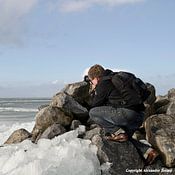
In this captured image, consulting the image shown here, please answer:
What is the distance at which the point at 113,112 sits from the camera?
7551mm

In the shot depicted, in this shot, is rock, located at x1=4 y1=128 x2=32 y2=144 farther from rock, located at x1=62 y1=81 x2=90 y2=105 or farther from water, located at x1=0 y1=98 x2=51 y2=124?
water, located at x1=0 y1=98 x2=51 y2=124

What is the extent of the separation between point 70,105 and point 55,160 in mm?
3415

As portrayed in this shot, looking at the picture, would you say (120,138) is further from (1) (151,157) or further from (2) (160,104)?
(2) (160,104)

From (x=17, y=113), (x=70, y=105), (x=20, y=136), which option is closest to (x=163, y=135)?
(x=70, y=105)

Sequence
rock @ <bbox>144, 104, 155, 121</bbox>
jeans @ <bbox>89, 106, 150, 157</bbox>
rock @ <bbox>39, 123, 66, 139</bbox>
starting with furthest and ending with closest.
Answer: rock @ <bbox>144, 104, 155, 121</bbox>
rock @ <bbox>39, 123, 66, 139</bbox>
jeans @ <bbox>89, 106, 150, 157</bbox>

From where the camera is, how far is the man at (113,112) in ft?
24.1

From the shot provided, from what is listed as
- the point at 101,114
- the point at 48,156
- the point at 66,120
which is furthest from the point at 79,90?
the point at 48,156

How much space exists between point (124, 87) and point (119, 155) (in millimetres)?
1331

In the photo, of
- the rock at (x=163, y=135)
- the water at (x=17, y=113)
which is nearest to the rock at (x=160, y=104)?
the rock at (x=163, y=135)

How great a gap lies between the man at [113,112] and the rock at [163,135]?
0.19 meters

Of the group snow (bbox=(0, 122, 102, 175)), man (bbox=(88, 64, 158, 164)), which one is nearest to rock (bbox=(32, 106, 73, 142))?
snow (bbox=(0, 122, 102, 175))

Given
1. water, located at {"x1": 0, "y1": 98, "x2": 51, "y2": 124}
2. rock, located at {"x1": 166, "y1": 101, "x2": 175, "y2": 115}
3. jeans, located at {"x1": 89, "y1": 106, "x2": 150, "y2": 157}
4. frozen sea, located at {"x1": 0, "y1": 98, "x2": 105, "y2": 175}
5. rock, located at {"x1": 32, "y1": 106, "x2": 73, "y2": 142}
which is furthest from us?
water, located at {"x1": 0, "y1": 98, "x2": 51, "y2": 124}

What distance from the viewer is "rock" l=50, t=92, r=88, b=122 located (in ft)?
33.8

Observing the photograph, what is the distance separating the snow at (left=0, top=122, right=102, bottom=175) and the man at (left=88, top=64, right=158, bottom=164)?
1.78 ft
